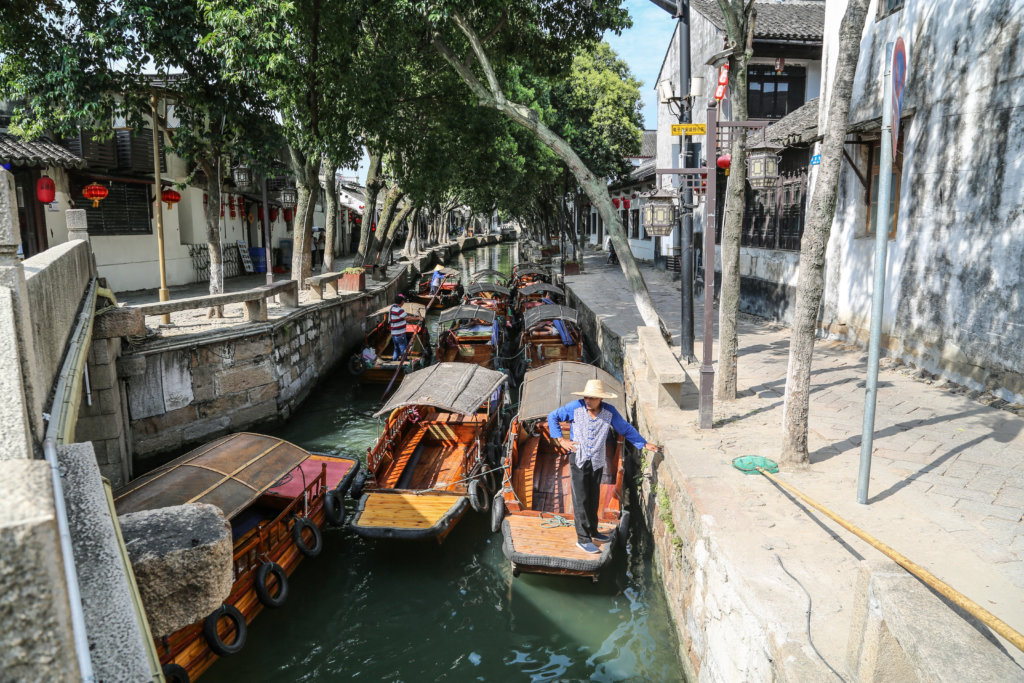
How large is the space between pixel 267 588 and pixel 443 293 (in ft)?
64.7

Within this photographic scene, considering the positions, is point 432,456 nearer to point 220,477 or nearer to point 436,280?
point 220,477

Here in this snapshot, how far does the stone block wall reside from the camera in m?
10.4

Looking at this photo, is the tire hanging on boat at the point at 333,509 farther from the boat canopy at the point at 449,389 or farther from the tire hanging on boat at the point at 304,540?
the boat canopy at the point at 449,389

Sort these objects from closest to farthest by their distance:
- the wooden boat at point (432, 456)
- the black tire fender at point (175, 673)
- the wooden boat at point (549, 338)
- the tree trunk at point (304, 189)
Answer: the black tire fender at point (175, 673)
the wooden boat at point (432, 456)
the wooden boat at point (549, 338)
the tree trunk at point (304, 189)

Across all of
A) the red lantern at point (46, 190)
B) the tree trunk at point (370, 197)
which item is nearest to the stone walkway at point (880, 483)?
the red lantern at point (46, 190)

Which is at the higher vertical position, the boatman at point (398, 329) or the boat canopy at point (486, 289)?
the boat canopy at point (486, 289)

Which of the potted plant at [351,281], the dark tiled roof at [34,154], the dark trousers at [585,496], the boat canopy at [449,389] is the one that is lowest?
the dark trousers at [585,496]

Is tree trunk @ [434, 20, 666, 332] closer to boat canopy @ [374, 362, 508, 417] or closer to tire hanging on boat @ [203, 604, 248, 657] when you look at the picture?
boat canopy @ [374, 362, 508, 417]

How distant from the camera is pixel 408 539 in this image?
7.46 meters

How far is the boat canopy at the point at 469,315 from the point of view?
16125mm

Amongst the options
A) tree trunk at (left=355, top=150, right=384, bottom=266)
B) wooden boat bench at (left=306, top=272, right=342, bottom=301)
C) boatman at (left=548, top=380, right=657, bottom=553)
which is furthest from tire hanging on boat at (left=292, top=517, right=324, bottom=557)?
tree trunk at (left=355, top=150, right=384, bottom=266)

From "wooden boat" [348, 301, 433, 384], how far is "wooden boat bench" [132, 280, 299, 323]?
6.55ft

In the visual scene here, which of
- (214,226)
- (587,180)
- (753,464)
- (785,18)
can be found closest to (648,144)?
(785,18)

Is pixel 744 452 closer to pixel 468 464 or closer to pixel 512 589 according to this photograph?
pixel 512 589
